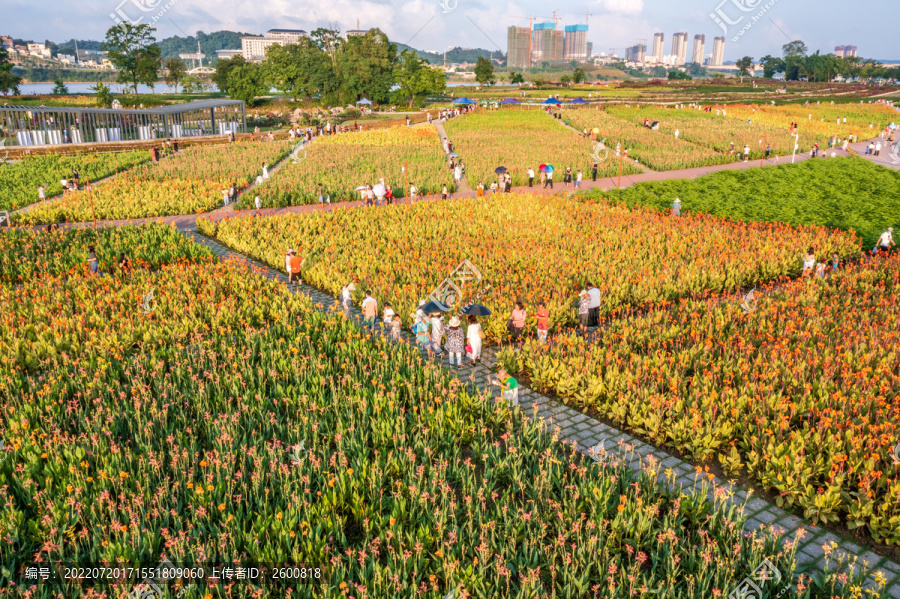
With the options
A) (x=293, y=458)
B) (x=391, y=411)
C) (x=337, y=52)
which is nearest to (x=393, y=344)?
(x=391, y=411)

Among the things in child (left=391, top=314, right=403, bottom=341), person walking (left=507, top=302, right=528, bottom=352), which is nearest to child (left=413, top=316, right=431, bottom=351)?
child (left=391, top=314, right=403, bottom=341)

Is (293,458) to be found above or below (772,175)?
below

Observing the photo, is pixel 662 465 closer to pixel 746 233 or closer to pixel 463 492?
pixel 463 492

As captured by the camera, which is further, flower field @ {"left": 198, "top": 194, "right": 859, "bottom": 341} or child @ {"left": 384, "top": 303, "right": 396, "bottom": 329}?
flower field @ {"left": 198, "top": 194, "right": 859, "bottom": 341}

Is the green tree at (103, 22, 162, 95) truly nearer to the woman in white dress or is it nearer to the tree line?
the tree line

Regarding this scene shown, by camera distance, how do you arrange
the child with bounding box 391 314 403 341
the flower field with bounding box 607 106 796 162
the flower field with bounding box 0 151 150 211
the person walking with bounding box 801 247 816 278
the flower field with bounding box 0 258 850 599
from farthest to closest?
the flower field with bounding box 607 106 796 162
the flower field with bounding box 0 151 150 211
the person walking with bounding box 801 247 816 278
the child with bounding box 391 314 403 341
the flower field with bounding box 0 258 850 599

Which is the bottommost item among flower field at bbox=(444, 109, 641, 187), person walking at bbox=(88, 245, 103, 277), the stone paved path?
the stone paved path

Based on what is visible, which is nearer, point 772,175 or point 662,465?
point 662,465
